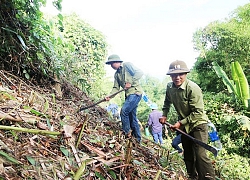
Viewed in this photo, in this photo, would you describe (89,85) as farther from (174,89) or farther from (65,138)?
(65,138)

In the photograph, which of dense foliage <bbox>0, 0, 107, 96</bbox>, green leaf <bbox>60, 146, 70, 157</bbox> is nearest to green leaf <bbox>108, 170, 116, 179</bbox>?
green leaf <bbox>60, 146, 70, 157</bbox>

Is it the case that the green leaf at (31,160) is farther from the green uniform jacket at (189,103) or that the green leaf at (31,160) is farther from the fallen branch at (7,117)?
the green uniform jacket at (189,103)

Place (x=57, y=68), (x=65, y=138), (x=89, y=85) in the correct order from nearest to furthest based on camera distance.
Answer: (x=65, y=138), (x=57, y=68), (x=89, y=85)

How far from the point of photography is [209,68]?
553 inches

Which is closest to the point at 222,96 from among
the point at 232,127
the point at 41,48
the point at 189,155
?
the point at 232,127

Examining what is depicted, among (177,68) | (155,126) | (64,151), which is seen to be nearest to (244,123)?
(155,126)

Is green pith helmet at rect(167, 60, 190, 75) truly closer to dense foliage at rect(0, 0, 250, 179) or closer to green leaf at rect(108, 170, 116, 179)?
dense foliage at rect(0, 0, 250, 179)

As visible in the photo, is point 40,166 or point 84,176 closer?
point 40,166

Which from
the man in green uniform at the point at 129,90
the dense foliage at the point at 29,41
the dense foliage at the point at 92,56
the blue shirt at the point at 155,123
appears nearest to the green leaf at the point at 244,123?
the dense foliage at the point at 92,56

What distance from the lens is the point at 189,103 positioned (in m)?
3.48

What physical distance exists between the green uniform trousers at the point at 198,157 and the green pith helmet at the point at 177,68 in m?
0.80

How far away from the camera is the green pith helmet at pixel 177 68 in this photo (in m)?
3.42

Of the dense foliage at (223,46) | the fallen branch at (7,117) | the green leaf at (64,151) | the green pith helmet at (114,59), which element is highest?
the dense foliage at (223,46)

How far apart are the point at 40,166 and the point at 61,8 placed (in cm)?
235
